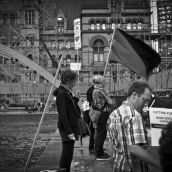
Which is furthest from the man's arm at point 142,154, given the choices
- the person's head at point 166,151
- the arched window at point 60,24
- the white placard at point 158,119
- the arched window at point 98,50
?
the arched window at point 60,24

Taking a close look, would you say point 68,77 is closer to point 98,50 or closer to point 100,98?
point 100,98

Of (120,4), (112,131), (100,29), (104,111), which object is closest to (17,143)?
(104,111)

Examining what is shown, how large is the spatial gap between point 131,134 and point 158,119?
4.33 feet

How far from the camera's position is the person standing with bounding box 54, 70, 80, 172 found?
193 inches

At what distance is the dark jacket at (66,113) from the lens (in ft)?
16.0

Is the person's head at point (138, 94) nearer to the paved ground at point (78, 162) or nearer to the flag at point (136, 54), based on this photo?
the flag at point (136, 54)

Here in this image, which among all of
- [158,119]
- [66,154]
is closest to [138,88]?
[158,119]

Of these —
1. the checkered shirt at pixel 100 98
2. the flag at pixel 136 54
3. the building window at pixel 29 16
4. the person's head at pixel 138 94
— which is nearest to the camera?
the person's head at pixel 138 94

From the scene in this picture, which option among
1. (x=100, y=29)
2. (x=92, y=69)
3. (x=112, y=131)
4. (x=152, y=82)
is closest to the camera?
(x=112, y=131)

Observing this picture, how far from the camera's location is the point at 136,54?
5.09m

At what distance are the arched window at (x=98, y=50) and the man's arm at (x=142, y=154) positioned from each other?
46.3 metres

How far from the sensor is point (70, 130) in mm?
4867

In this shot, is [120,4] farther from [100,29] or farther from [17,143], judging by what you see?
[17,143]

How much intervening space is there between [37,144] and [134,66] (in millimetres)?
5586
